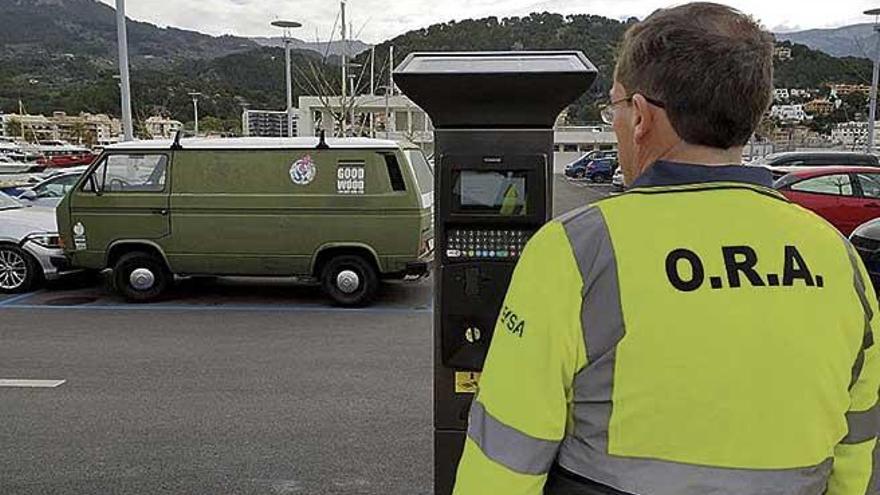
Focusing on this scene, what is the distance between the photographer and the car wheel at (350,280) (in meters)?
7.89

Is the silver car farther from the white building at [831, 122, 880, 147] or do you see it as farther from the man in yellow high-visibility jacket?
the white building at [831, 122, 880, 147]

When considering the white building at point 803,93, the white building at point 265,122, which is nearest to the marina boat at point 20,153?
the white building at point 265,122

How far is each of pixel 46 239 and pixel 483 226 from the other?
25.4 feet

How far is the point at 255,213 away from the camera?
783 centimetres

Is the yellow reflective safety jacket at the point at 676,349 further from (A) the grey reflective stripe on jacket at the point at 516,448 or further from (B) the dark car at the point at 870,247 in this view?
(B) the dark car at the point at 870,247

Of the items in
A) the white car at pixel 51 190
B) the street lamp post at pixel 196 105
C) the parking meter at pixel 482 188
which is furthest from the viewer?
the street lamp post at pixel 196 105

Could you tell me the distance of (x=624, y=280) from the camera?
116 centimetres

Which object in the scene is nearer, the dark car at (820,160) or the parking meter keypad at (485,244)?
the parking meter keypad at (485,244)

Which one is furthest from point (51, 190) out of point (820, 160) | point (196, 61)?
point (196, 61)

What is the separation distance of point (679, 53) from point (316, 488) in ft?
10.3

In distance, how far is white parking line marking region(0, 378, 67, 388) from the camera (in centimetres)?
532

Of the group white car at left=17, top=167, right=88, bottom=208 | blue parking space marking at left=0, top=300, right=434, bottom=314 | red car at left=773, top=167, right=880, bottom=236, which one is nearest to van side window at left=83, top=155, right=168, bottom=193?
blue parking space marking at left=0, top=300, right=434, bottom=314

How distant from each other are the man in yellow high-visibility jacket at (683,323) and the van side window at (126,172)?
7.53 meters

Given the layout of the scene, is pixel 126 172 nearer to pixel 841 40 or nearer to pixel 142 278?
pixel 142 278
